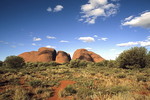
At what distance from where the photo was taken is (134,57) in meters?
20.2

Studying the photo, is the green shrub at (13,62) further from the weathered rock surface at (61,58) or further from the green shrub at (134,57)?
the weathered rock surface at (61,58)

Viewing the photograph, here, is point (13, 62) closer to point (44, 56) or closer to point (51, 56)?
point (44, 56)

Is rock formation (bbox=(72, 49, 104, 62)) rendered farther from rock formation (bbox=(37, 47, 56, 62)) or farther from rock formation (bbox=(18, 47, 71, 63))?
rock formation (bbox=(37, 47, 56, 62))

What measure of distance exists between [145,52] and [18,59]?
30.6 metres

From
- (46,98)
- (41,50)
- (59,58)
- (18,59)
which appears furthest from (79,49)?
(46,98)

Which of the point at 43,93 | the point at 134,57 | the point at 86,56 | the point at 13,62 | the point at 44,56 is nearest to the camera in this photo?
the point at 43,93

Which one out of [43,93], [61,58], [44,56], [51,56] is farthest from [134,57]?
[51,56]

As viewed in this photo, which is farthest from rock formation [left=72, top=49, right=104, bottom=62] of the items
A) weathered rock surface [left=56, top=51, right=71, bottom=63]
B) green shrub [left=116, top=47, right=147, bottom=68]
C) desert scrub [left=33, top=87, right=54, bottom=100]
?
desert scrub [left=33, top=87, right=54, bottom=100]

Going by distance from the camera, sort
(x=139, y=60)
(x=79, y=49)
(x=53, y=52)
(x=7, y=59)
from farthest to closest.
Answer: (x=79, y=49), (x=53, y=52), (x=7, y=59), (x=139, y=60)

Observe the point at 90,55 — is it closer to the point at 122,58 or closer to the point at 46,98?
the point at 122,58

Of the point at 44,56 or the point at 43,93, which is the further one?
the point at 44,56

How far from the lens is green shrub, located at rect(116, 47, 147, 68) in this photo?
20.0m

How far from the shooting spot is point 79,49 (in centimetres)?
8338

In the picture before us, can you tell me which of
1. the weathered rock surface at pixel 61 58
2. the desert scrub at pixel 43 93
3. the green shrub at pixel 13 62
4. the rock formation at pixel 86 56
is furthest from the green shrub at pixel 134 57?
the rock formation at pixel 86 56
